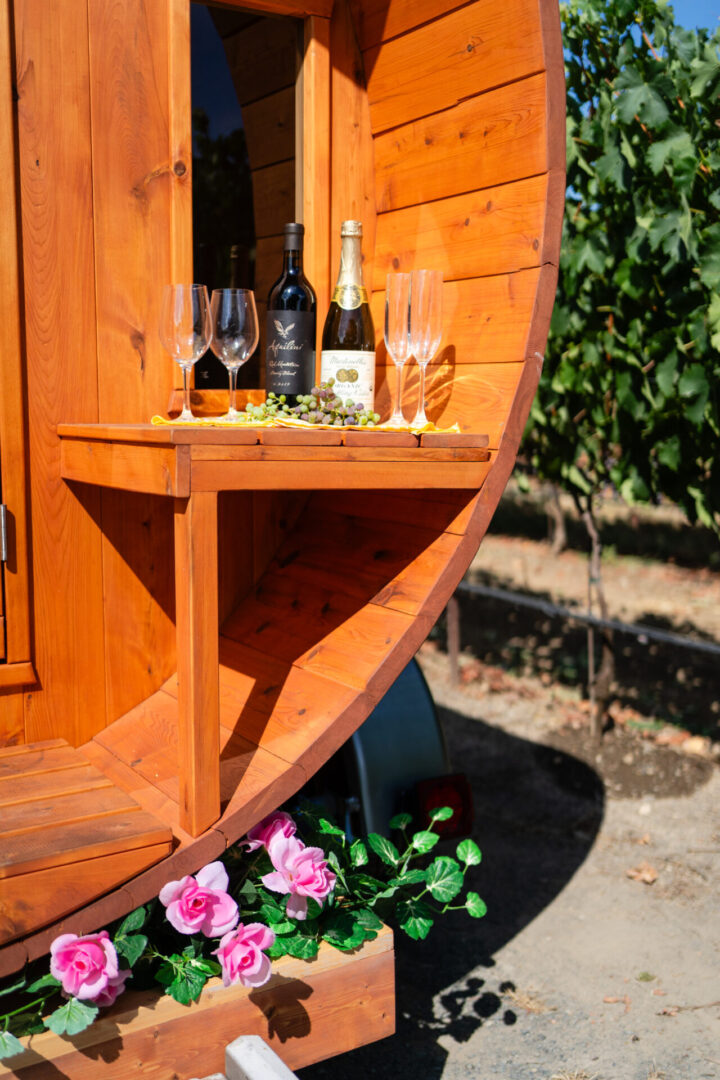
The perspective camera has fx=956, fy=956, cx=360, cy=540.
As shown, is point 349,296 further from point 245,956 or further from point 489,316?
point 245,956

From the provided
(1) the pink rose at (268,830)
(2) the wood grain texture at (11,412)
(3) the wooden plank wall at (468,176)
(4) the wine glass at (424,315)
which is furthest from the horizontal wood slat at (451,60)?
(1) the pink rose at (268,830)

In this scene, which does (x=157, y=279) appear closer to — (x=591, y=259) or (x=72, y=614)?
(x=72, y=614)

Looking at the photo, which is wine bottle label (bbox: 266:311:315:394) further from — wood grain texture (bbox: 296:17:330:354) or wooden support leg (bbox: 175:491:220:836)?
wooden support leg (bbox: 175:491:220:836)

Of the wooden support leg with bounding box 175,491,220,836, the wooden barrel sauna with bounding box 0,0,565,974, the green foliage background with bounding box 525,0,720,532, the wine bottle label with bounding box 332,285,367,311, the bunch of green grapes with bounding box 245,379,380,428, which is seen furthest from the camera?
the green foliage background with bounding box 525,0,720,532

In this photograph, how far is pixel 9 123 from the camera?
207 cm

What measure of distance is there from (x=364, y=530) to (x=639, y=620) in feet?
18.0

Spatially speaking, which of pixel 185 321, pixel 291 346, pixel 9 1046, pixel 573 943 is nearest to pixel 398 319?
pixel 291 346

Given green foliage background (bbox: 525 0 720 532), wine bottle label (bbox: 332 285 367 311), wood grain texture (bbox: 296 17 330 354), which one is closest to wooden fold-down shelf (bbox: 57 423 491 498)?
wine bottle label (bbox: 332 285 367 311)

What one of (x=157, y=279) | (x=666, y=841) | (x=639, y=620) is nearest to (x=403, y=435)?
(x=157, y=279)

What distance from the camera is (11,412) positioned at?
2.15 metres

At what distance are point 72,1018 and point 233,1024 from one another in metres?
0.33

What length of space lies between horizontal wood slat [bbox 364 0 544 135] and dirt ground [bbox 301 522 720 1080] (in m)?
2.48

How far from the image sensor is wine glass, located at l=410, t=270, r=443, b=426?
7.13ft

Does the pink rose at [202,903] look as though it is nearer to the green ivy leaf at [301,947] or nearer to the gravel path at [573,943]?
the green ivy leaf at [301,947]
